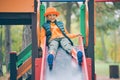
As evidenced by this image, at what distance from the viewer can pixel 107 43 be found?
5481 centimetres

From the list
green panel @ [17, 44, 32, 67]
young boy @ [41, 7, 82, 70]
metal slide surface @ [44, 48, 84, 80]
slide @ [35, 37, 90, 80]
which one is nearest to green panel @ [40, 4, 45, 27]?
young boy @ [41, 7, 82, 70]

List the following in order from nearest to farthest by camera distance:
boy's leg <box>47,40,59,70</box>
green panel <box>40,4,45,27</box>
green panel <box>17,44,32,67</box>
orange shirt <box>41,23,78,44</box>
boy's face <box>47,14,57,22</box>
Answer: boy's leg <box>47,40,59,70</box> → orange shirt <box>41,23,78,44</box> → boy's face <box>47,14,57,22</box> → green panel <box>40,4,45,27</box> → green panel <box>17,44,32,67</box>

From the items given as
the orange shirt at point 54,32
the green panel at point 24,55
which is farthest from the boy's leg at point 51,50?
the green panel at point 24,55

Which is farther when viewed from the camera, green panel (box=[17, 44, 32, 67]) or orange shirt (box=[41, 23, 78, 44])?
green panel (box=[17, 44, 32, 67])

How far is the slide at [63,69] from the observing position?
7.91 metres

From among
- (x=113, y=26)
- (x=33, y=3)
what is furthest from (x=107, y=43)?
(x=33, y=3)

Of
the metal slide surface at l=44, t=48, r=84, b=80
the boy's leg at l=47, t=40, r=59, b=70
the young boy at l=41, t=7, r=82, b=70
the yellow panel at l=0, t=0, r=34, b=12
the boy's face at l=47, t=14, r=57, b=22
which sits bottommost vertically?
the metal slide surface at l=44, t=48, r=84, b=80

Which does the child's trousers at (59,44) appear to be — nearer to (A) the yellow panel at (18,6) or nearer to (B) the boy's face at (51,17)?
(B) the boy's face at (51,17)

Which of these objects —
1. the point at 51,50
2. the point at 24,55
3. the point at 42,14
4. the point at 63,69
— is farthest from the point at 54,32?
the point at 24,55

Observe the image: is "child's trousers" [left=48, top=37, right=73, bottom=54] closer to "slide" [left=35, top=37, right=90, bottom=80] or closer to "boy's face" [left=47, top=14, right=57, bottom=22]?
"slide" [left=35, top=37, right=90, bottom=80]

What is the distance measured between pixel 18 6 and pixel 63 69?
9.46 feet

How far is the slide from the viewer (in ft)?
26.0

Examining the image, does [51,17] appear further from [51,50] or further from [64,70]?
[64,70]

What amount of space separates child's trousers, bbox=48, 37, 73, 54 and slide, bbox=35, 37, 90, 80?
0.47ft
